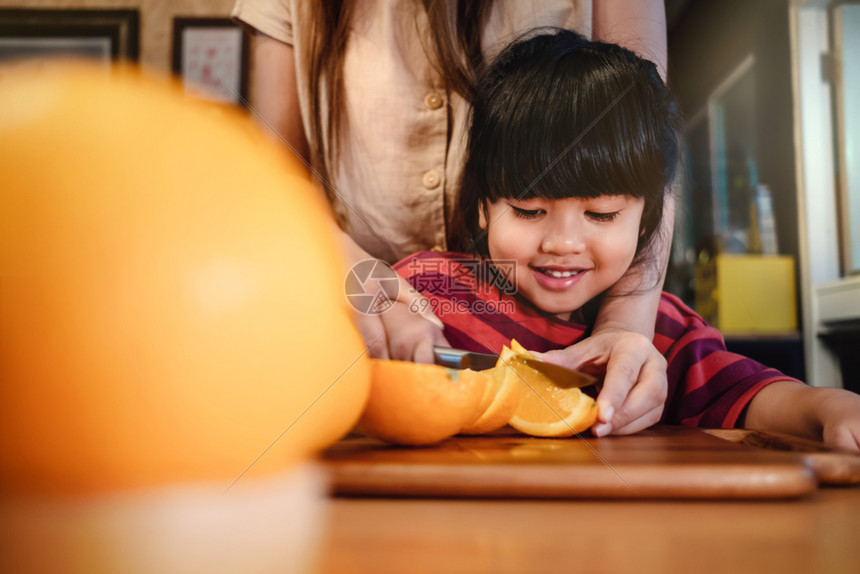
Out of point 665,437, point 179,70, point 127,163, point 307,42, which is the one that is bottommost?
point 665,437

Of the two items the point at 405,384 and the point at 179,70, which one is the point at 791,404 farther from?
the point at 179,70

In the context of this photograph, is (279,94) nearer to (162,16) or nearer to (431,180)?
(431,180)

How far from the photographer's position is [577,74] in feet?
1.08

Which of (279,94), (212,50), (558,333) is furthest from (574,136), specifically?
(212,50)

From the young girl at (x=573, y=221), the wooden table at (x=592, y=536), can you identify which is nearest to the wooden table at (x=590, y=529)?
the wooden table at (x=592, y=536)

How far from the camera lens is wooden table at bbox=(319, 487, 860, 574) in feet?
0.42

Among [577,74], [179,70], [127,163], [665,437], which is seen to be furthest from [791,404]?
[179,70]

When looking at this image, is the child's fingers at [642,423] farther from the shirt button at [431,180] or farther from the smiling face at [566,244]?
the shirt button at [431,180]

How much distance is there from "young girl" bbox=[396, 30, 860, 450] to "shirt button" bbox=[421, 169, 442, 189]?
27 millimetres

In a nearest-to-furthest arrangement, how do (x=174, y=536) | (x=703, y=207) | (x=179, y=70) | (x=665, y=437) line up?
(x=174, y=536) → (x=665, y=437) → (x=703, y=207) → (x=179, y=70)

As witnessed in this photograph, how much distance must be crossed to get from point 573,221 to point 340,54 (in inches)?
7.8

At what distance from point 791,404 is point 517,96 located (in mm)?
232

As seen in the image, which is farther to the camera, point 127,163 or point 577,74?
point 577,74

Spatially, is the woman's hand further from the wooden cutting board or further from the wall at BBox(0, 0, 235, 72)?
the wall at BBox(0, 0, 235, 72)
